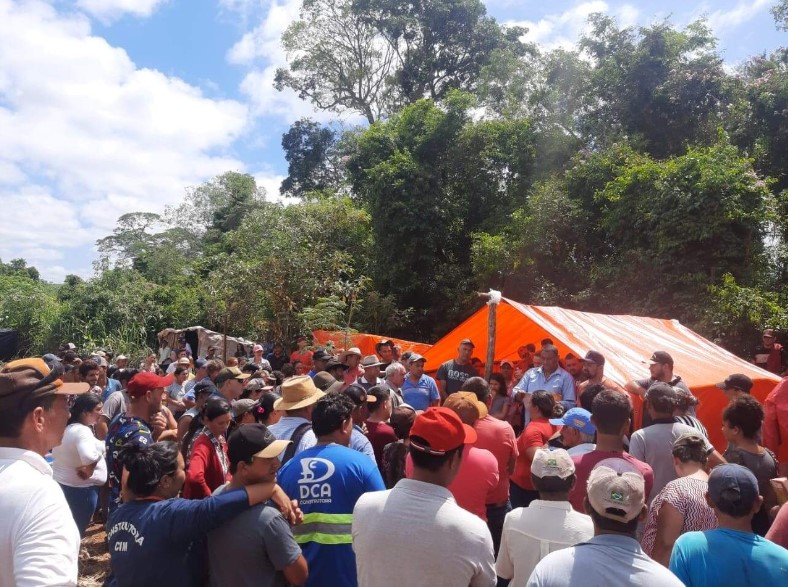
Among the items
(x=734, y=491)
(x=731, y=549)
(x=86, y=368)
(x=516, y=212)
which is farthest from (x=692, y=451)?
(x=516, y=212)

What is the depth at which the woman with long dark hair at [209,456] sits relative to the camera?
156 inches

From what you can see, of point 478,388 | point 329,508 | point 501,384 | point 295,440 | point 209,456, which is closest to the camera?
point 329,508

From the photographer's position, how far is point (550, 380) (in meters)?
7.45

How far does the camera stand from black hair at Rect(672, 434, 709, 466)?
3.41 metres

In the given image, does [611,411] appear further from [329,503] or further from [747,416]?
[329,503]

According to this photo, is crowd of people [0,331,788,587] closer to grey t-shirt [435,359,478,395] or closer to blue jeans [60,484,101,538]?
blue jeans [60,484,101,538]

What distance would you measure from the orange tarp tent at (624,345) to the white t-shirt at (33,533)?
6.80 meters

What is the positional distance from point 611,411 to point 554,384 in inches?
152

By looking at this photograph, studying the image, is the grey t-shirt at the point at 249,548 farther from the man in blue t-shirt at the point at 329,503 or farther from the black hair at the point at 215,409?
the black hair at the point at 215,409

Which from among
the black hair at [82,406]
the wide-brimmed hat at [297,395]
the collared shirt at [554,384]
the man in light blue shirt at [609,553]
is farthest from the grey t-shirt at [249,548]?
the collared shirt at [554,384]

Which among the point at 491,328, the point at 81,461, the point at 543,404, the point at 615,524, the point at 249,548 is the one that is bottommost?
the point at 81,461

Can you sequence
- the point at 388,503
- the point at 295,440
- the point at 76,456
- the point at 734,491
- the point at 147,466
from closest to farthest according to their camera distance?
the point at 388,503 → the point at 734,491 → the point at 147,466 → the point at 295,440 → the point at 76,456

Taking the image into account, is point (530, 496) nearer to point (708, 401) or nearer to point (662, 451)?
point (662, 451)

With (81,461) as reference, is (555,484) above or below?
above
